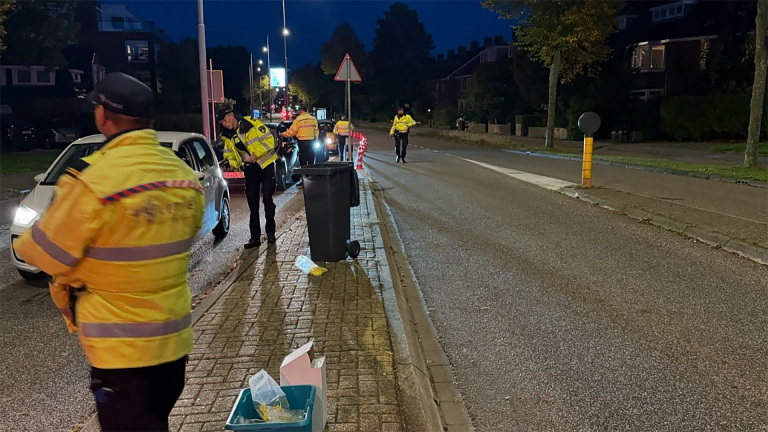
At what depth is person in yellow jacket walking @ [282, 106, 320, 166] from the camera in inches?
578

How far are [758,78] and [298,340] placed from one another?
17146 millimetres

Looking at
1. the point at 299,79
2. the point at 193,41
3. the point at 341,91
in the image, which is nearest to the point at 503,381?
the point at 193,41

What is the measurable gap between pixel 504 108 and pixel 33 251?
4895 centimetres

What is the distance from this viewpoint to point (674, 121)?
102 ft

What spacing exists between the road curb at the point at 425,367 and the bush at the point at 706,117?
27.6m

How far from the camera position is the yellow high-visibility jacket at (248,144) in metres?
8.34

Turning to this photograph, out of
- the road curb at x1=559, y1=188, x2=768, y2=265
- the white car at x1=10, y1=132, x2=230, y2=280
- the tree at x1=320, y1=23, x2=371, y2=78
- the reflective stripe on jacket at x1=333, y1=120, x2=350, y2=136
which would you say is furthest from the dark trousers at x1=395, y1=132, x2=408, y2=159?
the tree at x1=320, y1=23, x2=371, y2=78

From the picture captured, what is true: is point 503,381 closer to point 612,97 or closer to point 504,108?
point 612,97

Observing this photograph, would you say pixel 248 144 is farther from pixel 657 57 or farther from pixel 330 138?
pixel 657 57

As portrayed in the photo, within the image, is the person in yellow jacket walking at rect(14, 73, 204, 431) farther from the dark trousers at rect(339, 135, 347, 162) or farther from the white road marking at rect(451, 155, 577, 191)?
the dark trousers at rect(339, 135, 347, 162)

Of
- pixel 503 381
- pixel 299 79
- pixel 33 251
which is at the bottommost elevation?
pixel 503 381

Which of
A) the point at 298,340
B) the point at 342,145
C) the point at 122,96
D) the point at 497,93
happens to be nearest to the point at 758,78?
the point at 342,145

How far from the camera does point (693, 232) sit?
9141mm

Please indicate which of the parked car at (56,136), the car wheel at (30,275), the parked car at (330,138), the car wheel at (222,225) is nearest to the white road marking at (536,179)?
the parked car at (330,138)
